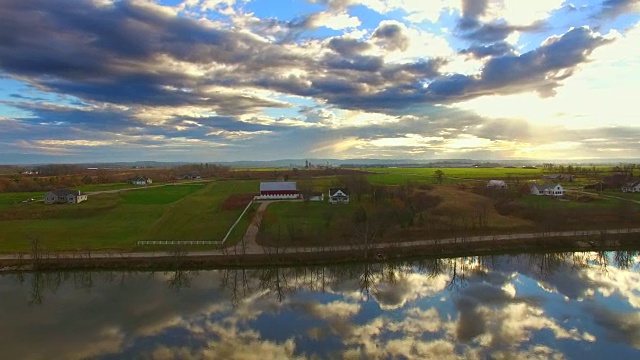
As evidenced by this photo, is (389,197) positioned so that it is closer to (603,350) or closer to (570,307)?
(570,307)

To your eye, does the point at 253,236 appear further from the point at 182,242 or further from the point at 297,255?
the point at 297,255

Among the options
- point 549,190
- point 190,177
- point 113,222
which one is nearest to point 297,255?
point 113,222

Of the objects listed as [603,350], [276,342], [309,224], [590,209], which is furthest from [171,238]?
[590,209]

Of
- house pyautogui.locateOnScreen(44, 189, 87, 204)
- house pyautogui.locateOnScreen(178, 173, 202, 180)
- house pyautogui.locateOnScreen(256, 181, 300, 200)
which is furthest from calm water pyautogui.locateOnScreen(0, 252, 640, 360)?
house pyautogui.locateOnScreen(178, 173, 202, 180)

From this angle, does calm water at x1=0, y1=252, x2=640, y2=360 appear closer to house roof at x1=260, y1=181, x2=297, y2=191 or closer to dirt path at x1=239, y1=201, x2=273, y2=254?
dirt path at x1=239, y1=201, x2=273, y2=254

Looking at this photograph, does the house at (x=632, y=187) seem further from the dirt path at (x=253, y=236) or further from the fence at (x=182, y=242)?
the fence at (x=182, y=242)

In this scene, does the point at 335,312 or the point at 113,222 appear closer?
the point at 335,312

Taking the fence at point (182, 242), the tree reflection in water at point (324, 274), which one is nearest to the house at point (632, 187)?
the tree reflection in water at point (324, 274)

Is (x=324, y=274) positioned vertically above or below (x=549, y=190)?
below
